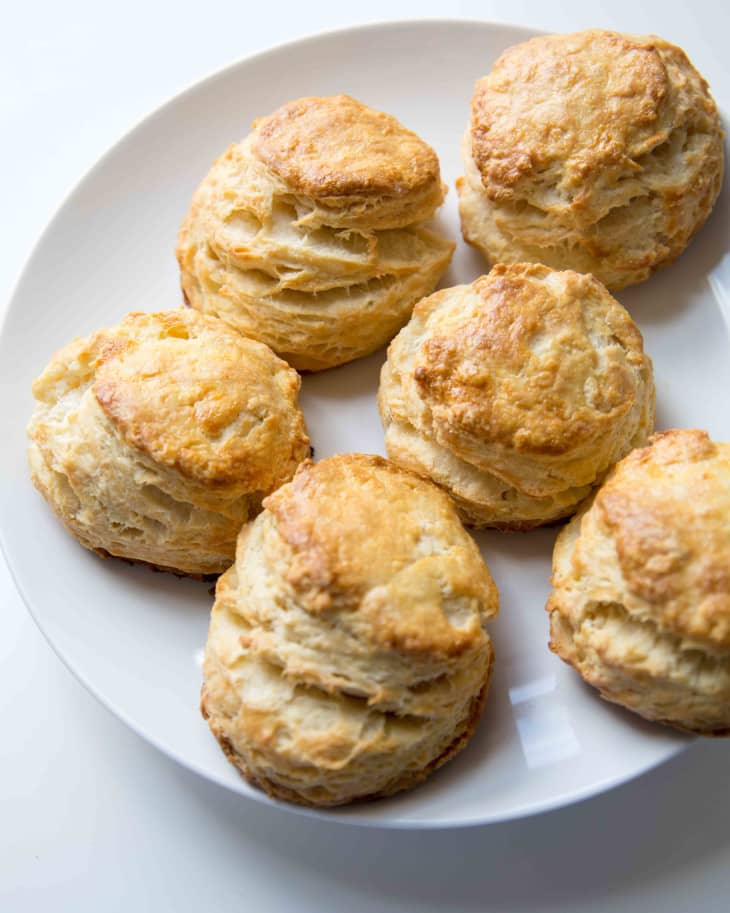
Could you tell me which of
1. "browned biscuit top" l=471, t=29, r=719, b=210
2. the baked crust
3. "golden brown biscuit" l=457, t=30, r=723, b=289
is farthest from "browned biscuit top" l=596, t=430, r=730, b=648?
the baked crust

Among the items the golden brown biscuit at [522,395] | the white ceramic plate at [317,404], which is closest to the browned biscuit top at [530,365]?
the golden brown biscuit at [522,395]

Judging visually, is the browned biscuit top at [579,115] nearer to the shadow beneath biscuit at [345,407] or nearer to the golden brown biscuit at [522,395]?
the golden brown biscuit at [522,395]

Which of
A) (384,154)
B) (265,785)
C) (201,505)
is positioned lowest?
(265,785)

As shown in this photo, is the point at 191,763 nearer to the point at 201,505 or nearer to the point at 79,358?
the point at 201,505

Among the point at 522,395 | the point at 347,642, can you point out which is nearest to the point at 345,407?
the point at 522,395

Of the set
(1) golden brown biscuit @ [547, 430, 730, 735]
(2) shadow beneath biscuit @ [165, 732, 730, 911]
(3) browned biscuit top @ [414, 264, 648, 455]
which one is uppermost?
(3) browned biscuit top @ [414, 264, 648, 455]

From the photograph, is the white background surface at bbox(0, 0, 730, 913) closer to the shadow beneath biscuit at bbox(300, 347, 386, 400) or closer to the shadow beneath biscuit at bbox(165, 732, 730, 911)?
the shadow beneath biscuit at bbox(165, 732, 730, 911)

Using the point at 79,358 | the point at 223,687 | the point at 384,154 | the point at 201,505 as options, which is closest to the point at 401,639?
the point at 223,687
